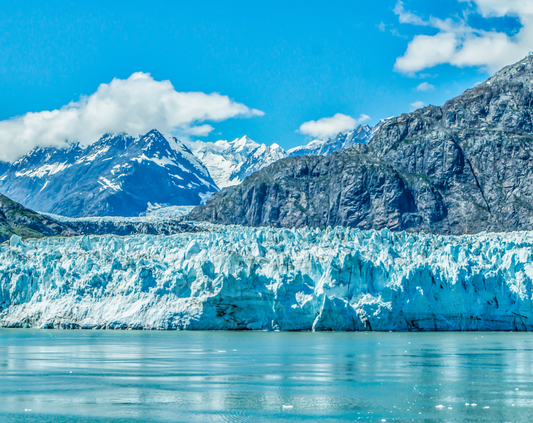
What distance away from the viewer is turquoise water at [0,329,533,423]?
21.9m

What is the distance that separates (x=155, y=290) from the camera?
5597 cm

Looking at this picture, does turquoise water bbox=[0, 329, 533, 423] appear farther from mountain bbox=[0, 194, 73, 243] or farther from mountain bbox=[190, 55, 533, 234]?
mountain bbox=[190, 55, 533, 234]

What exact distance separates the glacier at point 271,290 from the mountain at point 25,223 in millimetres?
110540

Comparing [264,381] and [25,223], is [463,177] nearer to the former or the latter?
[25,223]

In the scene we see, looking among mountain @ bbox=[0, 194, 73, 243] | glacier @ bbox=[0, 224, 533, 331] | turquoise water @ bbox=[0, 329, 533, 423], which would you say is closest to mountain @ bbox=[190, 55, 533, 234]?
mountain @ bbox=[0, 194, 73, 243]

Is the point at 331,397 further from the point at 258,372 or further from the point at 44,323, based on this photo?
the point at 44,323

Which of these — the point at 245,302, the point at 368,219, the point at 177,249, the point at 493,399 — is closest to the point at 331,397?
the point at 493,399

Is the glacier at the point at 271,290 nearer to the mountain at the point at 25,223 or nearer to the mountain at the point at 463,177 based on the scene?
the mountain at the point at 25,223

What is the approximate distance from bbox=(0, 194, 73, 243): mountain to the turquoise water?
419 ft

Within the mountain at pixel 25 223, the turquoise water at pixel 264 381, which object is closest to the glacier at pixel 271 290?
the turquoise water at pixel 264 381

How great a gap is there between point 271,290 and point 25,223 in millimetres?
143335

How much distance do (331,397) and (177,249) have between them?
4055 centimetres

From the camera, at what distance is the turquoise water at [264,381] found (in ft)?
71.9

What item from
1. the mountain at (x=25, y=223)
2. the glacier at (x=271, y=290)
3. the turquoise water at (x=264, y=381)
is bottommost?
the turquoise water at (x=264, y=381)
